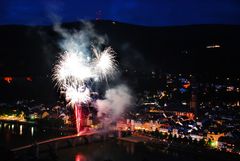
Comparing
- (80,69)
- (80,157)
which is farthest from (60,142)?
(80,69)

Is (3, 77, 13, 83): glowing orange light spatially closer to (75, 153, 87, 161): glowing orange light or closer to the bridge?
the bridge

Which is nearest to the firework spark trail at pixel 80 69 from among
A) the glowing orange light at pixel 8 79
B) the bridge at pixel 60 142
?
the bridge at pixel 60 142

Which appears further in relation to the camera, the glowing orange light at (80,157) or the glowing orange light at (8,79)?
the glowing orange light at (8,79)

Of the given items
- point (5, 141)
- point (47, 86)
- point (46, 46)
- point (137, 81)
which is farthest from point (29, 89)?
point (5, 141)

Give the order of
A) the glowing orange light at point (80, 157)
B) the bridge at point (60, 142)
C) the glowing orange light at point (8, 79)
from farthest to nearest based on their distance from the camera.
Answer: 1. the glowing orange light at point (8, 79)
2. the glowing orange light at point (80, 157)
3. the bridge at point (60, 142)

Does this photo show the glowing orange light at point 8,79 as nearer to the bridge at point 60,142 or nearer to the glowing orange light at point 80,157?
the bridge at point 60,142

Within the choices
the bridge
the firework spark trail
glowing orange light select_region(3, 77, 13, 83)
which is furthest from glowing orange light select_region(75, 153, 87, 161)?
glowing orange light select_region(3, 77, 13, 83)

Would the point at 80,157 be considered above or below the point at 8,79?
below

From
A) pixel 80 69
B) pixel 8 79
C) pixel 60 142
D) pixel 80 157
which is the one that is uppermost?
pixel 8 79

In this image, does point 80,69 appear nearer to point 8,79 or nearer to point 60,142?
point 60,142
